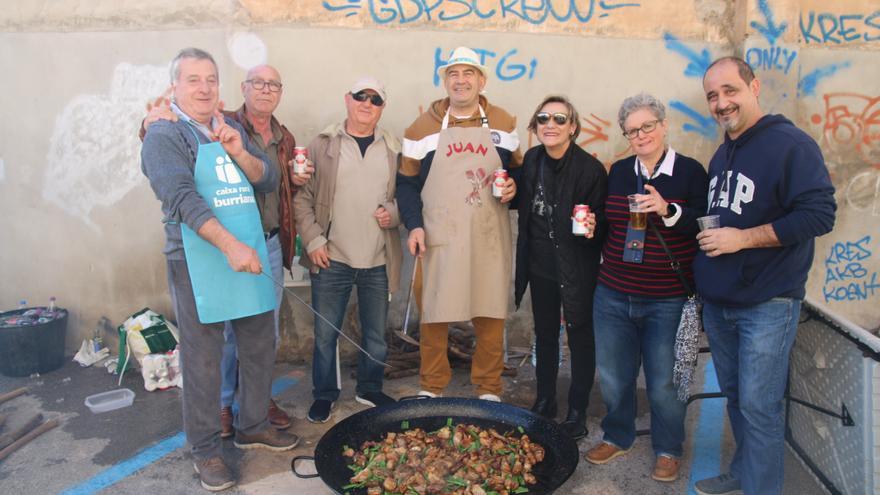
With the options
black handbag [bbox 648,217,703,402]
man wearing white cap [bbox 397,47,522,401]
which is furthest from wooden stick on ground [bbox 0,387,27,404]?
black handbag [bbox 648,217,703,402]

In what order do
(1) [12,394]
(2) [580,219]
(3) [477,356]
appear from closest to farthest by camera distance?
(2) [580,219] → (3) [477,356] → (1) [12,394]

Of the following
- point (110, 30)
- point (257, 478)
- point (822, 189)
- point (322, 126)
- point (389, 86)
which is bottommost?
point (257, 478)

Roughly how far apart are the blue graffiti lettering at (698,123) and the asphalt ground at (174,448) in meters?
2.12

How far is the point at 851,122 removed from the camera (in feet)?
18.6

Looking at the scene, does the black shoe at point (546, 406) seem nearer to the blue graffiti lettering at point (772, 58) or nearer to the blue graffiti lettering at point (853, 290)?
the blue graffiti lettering at point (853, 290)

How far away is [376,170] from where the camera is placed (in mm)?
4250

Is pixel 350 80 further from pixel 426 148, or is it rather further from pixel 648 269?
pixel 648 269

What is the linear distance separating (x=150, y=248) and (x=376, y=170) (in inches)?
101

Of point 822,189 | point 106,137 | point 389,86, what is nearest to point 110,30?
point 106,137

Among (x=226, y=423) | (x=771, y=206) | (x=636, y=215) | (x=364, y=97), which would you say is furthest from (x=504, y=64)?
(x=226, y=423)

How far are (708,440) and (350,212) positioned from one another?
2775mm

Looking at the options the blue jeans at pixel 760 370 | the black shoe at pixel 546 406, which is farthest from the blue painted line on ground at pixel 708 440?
the black shoe at pixel 546 406

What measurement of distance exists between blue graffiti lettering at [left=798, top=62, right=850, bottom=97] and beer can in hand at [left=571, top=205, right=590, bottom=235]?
11.2 feet

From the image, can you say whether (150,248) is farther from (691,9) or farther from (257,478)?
(691,9)
